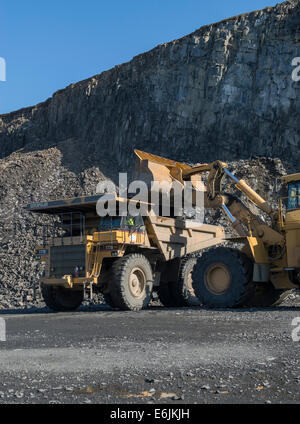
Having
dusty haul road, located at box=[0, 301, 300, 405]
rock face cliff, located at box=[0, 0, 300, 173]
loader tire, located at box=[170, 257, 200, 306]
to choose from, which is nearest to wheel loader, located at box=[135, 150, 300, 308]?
loader tire, located at box=[170, 257, 200, 306]

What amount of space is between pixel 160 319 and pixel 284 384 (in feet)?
19.8

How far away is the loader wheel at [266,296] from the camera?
44.4ft

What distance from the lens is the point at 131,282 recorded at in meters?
13.5

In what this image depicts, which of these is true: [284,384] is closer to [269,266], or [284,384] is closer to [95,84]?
[269,266]

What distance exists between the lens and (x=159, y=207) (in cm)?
1528

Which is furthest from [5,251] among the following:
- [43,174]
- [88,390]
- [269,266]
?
[88,390]

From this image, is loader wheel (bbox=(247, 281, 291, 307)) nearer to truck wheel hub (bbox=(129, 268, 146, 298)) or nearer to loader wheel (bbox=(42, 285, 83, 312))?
truck wheel hub (bbox=(129, 268, 146, 298))

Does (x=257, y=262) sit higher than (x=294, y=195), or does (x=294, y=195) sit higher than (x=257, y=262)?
(x=294, y=195)

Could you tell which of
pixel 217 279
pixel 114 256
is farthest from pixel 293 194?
pixel 114 256

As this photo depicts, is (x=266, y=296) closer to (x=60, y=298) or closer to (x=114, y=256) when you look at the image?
(x=114, y=256)

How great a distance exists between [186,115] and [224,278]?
28.9m

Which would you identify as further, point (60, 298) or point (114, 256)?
point (60, 298)

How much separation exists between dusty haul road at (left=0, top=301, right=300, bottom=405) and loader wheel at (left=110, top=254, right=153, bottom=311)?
102 inches

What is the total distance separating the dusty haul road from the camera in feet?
15.6
